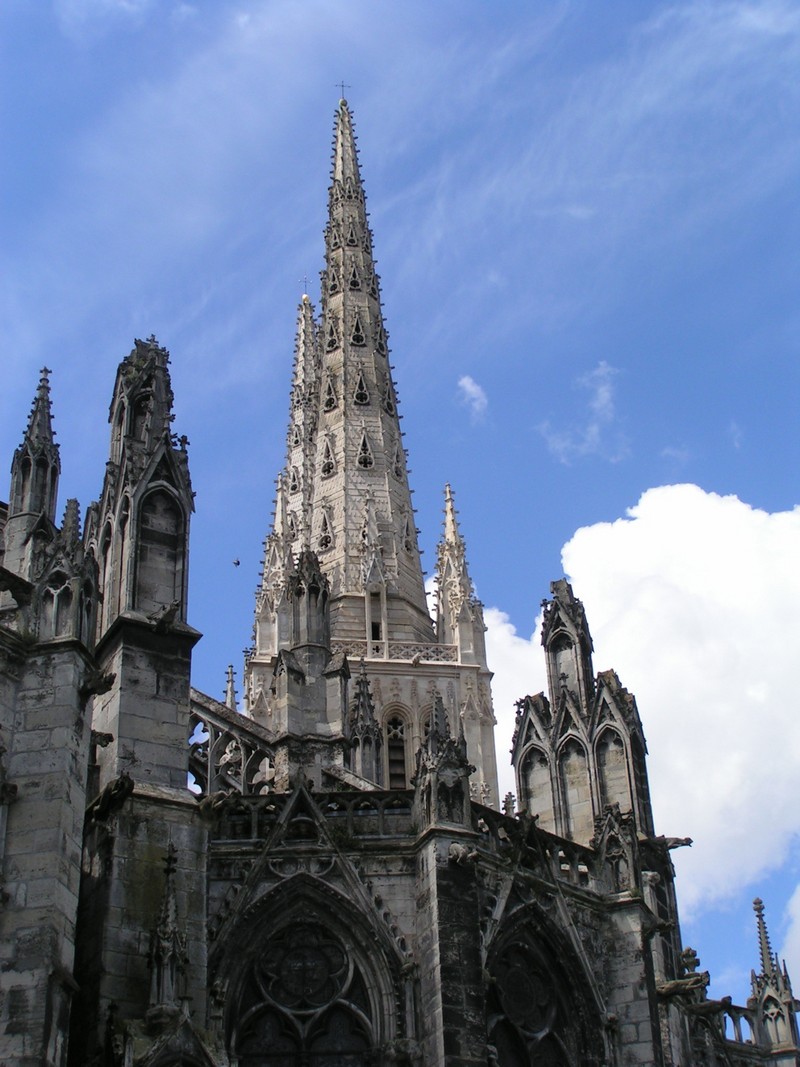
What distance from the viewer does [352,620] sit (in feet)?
192

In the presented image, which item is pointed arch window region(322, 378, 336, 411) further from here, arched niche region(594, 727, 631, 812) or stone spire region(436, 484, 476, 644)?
arched niche region(594, 727, 631, 812)

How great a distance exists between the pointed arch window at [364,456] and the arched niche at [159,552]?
43.6 m

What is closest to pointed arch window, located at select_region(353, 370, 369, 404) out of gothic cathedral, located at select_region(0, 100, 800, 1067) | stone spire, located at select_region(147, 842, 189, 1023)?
gothic cathedral, located at select_region(0, 100, 800, 1067)

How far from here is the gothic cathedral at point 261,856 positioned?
15.9m

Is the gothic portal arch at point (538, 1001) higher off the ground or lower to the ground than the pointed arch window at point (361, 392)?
lower

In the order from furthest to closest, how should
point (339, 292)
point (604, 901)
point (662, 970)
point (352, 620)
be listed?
point (339, 292)
point (352, 620)
point (662, 970)
point (604, 901)

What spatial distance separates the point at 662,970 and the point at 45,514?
11.7 m

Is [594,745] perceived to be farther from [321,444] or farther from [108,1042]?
[321,444]

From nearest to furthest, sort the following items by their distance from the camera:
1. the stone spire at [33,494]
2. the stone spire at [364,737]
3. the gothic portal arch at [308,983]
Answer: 1. the gothic portal arch at [308,983]
2. the stone spire at [33,494]
3. the stone spire at [364,737]

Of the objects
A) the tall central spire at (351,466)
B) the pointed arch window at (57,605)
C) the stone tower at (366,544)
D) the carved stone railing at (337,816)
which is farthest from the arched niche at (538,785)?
the tall central spire at (351,466)

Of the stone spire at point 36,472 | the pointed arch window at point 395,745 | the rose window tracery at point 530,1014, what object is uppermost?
the pointed arch window at point 395,745

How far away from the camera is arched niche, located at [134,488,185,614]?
19.2 m

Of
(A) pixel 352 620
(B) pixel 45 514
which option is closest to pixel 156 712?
(B) pixel 45 514

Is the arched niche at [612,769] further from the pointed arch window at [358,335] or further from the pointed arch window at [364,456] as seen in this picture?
the pointed arch window at [358,335]
